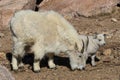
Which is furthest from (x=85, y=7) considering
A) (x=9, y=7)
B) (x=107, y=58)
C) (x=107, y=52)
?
(x=107, y=58)

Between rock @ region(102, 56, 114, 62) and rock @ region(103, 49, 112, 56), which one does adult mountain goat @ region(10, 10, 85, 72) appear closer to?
rock @ region(102, 56, 114, 62)

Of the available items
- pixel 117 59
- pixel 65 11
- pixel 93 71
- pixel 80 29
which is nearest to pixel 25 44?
pixel 93 71

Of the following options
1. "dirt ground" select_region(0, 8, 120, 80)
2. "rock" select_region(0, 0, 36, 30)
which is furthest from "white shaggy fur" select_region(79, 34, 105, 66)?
"rock" select_region(0, 0, 36, 30)

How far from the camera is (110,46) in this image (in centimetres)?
1422

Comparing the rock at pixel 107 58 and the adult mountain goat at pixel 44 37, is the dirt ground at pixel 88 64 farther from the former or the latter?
the adult mountain goat at pixel 44 37

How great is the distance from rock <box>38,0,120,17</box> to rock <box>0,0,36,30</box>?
1.09 metres

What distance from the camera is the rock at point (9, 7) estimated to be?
1775 cm

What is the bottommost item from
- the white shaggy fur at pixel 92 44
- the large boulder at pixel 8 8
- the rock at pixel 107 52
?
the large boulder at pixel 8 8

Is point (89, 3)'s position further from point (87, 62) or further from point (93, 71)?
point (93, 71)

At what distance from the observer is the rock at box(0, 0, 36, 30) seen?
17750 millimetres

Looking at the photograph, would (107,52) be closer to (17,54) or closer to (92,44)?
(92,44)

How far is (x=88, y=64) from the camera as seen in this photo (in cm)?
1306

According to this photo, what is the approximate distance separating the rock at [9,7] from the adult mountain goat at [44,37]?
5.35 meters

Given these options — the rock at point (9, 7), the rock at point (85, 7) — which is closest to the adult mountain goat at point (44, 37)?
the rock at point (9, 7)
